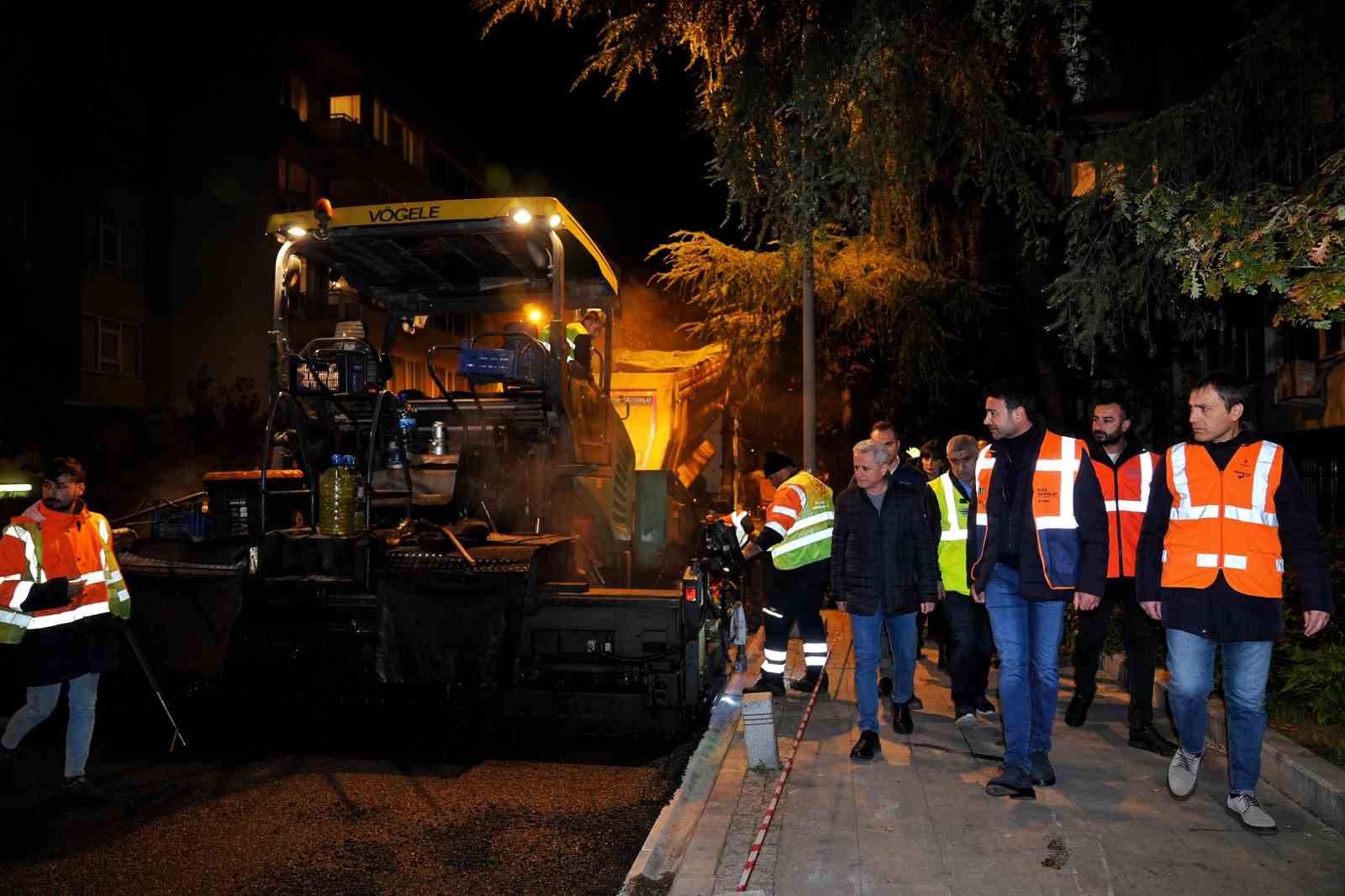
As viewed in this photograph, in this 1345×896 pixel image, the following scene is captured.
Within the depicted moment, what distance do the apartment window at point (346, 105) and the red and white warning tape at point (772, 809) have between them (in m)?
30.5

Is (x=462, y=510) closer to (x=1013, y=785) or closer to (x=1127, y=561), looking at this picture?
(x=1013, y=785)

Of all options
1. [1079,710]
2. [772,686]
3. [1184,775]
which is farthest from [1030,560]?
[772,686]

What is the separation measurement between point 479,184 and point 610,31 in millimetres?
36608

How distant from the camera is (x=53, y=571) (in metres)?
5.73

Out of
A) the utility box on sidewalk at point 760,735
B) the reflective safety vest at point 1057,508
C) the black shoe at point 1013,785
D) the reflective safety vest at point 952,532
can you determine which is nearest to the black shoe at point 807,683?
the reflective safety vest at point 952,532

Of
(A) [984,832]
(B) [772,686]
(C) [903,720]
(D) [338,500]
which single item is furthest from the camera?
(B) [772,686]

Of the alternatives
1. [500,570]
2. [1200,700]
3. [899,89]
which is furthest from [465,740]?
[899,89]

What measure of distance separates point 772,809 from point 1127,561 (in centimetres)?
280

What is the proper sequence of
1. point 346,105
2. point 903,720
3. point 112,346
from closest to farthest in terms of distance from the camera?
1. point 903,720
2. point 112,346
3. point 346,105

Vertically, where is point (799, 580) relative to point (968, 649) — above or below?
above

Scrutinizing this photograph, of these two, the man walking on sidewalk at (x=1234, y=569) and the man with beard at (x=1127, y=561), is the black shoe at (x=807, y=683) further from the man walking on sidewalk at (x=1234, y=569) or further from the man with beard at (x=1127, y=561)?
the man walking on sidewalk at (x=1234, y=569)

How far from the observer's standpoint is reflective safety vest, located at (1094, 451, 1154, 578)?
20.1ft

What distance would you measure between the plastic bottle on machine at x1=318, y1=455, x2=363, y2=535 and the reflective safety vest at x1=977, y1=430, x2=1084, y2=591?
4.34 m

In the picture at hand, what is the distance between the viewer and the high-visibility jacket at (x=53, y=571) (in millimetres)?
5570
